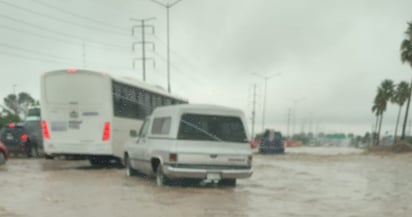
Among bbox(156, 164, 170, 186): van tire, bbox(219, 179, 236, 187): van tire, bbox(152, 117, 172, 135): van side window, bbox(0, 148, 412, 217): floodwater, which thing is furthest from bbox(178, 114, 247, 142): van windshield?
bbox(219, 179, 236, 187): van tire

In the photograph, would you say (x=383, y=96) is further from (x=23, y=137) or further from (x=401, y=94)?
(x=23, y=137)

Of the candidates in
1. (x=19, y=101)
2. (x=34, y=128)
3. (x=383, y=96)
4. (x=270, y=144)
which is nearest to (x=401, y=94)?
(x=383, y=96)

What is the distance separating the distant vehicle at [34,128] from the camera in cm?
→ 2922

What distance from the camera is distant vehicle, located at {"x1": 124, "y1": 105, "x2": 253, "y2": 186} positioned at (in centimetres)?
1391

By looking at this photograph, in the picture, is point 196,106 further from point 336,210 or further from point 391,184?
point 391,184

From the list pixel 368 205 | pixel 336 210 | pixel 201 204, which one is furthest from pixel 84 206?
pixel 368 205

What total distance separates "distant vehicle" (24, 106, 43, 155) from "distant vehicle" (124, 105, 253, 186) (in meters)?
15.5

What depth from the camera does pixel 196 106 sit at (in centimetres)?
1451

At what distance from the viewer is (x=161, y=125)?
14984mm

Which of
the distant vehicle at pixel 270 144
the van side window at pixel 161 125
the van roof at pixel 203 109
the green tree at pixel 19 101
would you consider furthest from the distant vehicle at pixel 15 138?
the green tree at pixel 19 101

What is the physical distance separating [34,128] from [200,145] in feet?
56.8

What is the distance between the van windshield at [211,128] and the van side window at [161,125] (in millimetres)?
479

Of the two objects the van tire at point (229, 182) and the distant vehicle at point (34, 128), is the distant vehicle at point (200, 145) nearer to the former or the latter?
the van tire at point (229, 182)

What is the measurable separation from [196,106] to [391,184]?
7600 mm
